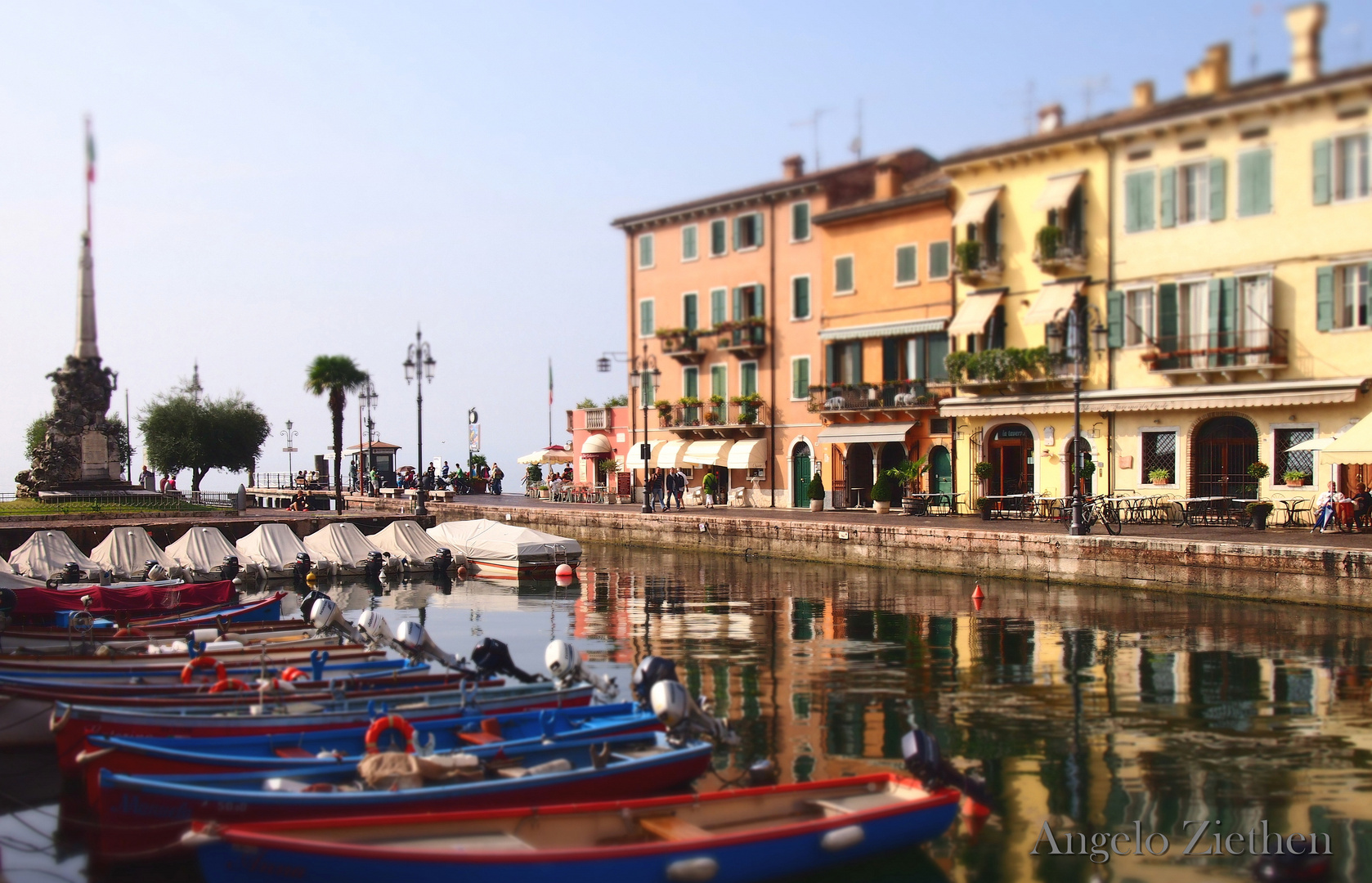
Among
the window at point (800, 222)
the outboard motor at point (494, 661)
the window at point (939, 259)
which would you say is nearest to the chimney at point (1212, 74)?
the window at point (939, 259)

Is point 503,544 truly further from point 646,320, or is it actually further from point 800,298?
point 646,320

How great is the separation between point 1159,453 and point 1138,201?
7.78 meters

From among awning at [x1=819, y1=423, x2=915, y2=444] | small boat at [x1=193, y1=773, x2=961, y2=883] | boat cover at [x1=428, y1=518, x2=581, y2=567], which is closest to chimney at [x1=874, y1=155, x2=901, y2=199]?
awning at [x1=819, y1=423, x2=915, y2=444]

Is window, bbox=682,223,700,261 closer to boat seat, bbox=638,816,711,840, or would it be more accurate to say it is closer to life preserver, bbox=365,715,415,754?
life preserver, bbox=365,715,415,754

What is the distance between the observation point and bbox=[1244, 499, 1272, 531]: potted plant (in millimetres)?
29625

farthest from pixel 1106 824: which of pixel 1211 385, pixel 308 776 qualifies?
pixel 1211 385

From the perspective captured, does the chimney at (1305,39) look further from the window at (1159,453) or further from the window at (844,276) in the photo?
the window at (844,276)

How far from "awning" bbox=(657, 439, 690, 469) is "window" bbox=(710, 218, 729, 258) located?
8565 millimetres

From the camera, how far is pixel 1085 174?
37500 mm

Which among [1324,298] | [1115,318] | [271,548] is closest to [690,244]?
[1115,318]

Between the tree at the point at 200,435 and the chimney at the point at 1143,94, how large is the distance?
51.5 metres

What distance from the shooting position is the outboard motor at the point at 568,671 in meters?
14.6

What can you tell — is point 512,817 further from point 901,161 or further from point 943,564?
point 901,161

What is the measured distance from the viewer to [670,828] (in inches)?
399
